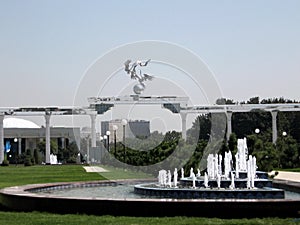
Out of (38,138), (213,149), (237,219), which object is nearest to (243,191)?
(237,219)

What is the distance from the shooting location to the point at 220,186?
16.8 metres

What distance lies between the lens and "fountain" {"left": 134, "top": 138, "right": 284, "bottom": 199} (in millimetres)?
13891

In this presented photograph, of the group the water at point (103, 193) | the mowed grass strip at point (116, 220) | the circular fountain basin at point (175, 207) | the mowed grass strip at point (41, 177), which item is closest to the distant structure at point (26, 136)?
the mowed grass strip at point (41, 177)

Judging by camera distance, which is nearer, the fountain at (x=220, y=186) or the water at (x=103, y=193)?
the fountain at (x=220, y=186)

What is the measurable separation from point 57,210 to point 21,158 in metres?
59.4

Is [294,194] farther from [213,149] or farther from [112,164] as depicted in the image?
[112,164]

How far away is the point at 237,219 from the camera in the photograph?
11.1 metres

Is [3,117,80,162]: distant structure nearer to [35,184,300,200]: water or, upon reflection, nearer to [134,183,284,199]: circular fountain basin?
[35,184,300,200]: water

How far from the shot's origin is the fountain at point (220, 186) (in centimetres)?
1389

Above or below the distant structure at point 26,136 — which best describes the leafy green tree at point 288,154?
below

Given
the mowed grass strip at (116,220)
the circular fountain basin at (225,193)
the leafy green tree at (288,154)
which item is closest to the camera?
the mowed grass strip at (116,220)

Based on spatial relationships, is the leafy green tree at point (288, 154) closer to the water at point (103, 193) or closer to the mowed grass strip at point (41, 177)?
the mowed grass strip at point (41, 177)

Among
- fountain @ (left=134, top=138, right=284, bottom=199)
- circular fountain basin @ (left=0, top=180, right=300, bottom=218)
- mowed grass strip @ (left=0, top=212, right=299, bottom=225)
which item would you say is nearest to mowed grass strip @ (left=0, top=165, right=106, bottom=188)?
fountain @ (left=134, top=138, right=284, bottom=199)

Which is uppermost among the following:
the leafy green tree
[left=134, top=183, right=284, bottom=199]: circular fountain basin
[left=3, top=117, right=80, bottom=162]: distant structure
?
[left=3, top=117, right=80, bottom=162]: distant structure
